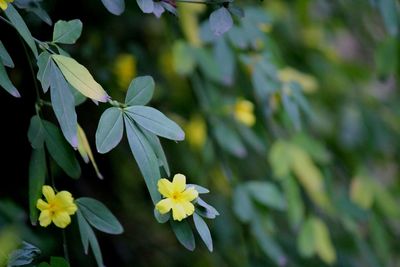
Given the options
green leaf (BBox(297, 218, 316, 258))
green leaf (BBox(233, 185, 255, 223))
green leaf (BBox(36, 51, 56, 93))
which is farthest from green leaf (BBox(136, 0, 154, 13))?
green leaf (BBox(297, 218, 316, 258))

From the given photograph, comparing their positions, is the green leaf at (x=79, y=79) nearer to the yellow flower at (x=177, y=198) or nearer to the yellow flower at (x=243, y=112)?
the yellow flower at (x=177, y=198)

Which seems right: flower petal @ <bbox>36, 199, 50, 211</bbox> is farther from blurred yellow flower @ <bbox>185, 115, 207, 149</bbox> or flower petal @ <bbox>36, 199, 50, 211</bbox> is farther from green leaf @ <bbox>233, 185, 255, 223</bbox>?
blurred yellow flower @ <bbox>185, 115, 207, 149</bbox>

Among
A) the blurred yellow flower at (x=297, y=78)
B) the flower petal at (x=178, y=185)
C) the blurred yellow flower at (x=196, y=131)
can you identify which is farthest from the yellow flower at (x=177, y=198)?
the blurred yellow flower at (x=196, y=131)

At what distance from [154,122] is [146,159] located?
0.05m

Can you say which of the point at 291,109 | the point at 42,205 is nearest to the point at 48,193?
the point at 42,205

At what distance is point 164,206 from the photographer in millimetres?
854

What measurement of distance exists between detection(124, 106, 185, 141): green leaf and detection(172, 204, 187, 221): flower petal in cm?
9

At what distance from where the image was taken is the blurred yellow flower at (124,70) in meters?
1.69

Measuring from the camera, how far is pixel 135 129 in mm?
880

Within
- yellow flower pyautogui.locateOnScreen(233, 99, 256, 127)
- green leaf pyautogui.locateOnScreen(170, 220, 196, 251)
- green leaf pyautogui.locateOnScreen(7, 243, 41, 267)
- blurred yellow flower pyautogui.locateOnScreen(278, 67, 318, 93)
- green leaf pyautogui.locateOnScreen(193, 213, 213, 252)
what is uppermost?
blurred yellow flower pyautogui.locateOnScreen(278, 67, 318, 93)

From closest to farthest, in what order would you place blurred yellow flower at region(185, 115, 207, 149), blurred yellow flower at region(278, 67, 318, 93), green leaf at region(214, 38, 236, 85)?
1. green leaf at region(214, 38, 236, 85)
2. blurred yellow flower at region(278, 67, 318, 93)
3. blurred yellow flower at region(185, 115, 207, 149)

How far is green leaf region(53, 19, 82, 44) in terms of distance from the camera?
36.4 inches

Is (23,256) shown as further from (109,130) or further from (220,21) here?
(220,21)

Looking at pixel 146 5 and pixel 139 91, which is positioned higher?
pixel 146 5
